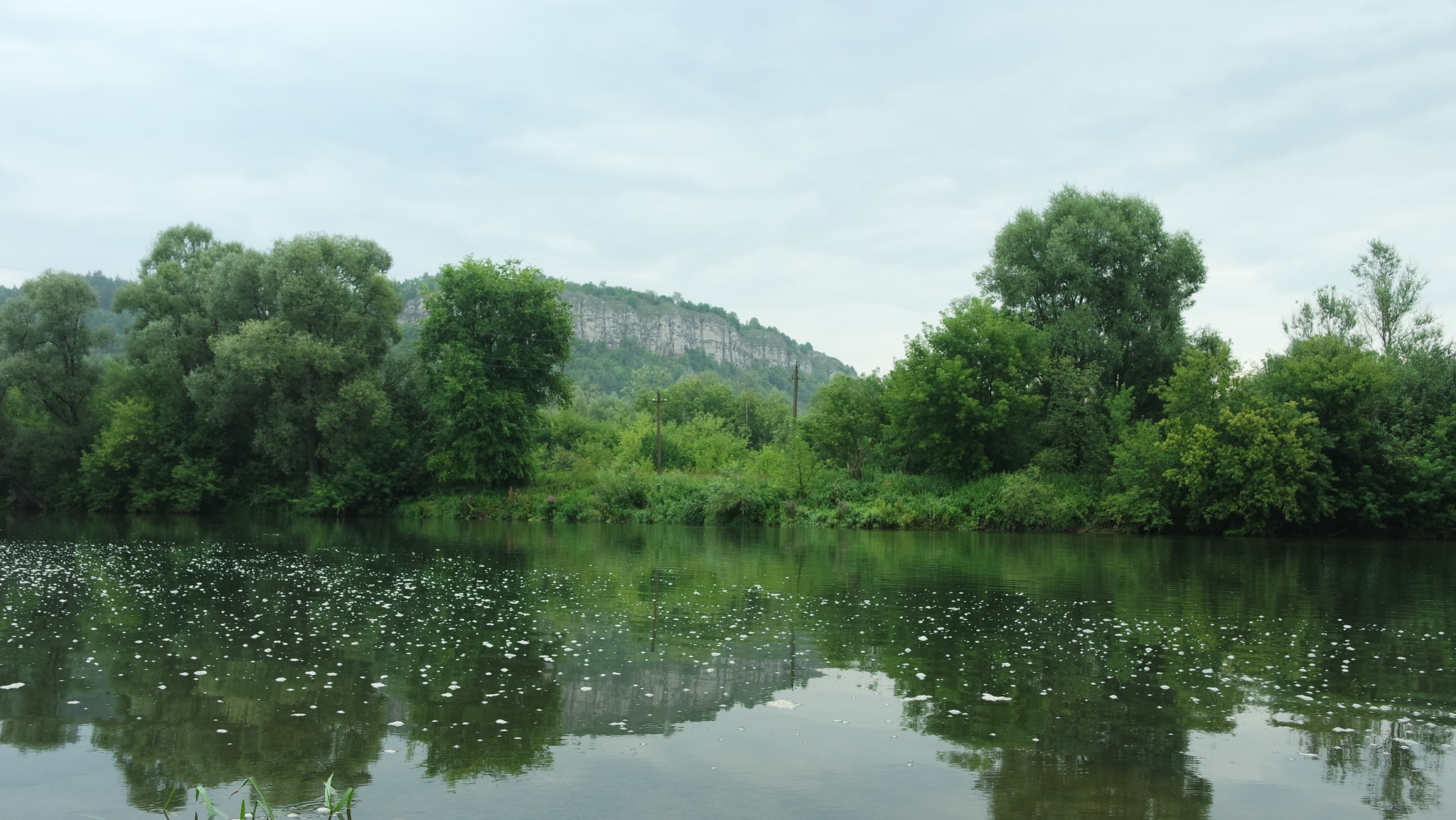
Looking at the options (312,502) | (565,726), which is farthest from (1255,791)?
(312,502)

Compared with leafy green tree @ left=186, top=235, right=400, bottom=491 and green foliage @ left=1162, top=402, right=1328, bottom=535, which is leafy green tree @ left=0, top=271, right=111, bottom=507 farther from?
green foliage @ left=1162, top=402, right=1328, bottom=535

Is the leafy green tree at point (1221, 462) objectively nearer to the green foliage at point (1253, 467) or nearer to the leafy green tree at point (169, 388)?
the green foliage at point (1253, 467)

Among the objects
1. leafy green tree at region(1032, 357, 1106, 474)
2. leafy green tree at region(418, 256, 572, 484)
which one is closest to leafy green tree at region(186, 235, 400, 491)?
leafy green tree at region(418, 256, 572, 484)

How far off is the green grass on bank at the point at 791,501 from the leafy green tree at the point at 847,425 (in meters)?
2.08

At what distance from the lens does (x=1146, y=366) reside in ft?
166

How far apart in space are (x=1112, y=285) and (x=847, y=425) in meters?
16.5

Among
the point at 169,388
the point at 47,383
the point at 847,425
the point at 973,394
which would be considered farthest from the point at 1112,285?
the point at 47,383

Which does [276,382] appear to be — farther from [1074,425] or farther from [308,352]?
[1074,425]

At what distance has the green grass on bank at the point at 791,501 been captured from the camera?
43875 millimetres

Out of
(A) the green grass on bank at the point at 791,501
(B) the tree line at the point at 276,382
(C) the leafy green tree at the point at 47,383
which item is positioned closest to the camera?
(A) the green grass on bank at the point at 791,501

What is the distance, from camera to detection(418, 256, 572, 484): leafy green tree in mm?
52625

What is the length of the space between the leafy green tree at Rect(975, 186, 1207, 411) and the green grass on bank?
323 inches

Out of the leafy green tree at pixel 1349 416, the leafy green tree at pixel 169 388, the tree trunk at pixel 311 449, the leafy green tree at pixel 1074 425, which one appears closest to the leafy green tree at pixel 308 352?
the tree trunk at pixel 311 449

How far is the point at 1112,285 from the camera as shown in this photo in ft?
166
